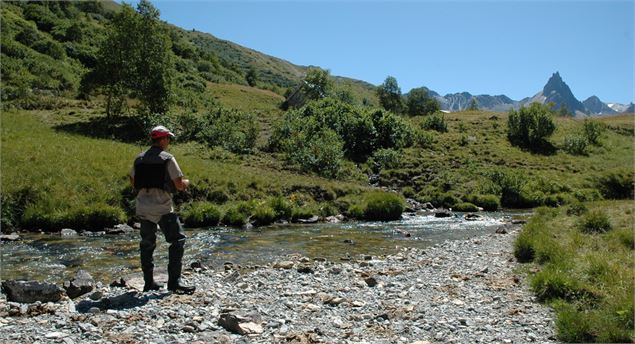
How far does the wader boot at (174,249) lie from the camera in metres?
11.4

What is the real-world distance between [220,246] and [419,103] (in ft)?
421

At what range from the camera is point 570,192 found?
183 ft

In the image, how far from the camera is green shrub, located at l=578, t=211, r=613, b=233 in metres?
18.7

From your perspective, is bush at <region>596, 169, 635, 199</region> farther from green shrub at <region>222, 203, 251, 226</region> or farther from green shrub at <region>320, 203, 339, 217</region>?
green shrub at <region>222, 203, 251, 226</region>

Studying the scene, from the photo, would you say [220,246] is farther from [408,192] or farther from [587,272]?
[408,192]

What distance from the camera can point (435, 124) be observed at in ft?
292

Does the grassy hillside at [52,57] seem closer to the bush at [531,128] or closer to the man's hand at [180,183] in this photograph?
the bush at [531,128]

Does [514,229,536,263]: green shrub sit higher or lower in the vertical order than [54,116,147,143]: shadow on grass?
lower

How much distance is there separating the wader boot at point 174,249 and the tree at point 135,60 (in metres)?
51.3

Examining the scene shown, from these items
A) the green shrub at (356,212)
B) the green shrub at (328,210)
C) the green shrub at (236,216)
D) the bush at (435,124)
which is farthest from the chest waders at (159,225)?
the bush at (435,124)

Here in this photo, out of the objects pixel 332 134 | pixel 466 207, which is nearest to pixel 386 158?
pixel 332 134

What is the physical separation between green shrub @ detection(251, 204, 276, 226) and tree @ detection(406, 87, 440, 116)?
116 m

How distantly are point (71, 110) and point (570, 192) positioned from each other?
62.6 metres

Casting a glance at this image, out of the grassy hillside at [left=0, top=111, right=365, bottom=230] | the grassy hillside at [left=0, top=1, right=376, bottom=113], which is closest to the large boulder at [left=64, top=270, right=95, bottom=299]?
the grassy hillside at [left=0, top=111, right=365, bottom=230]
